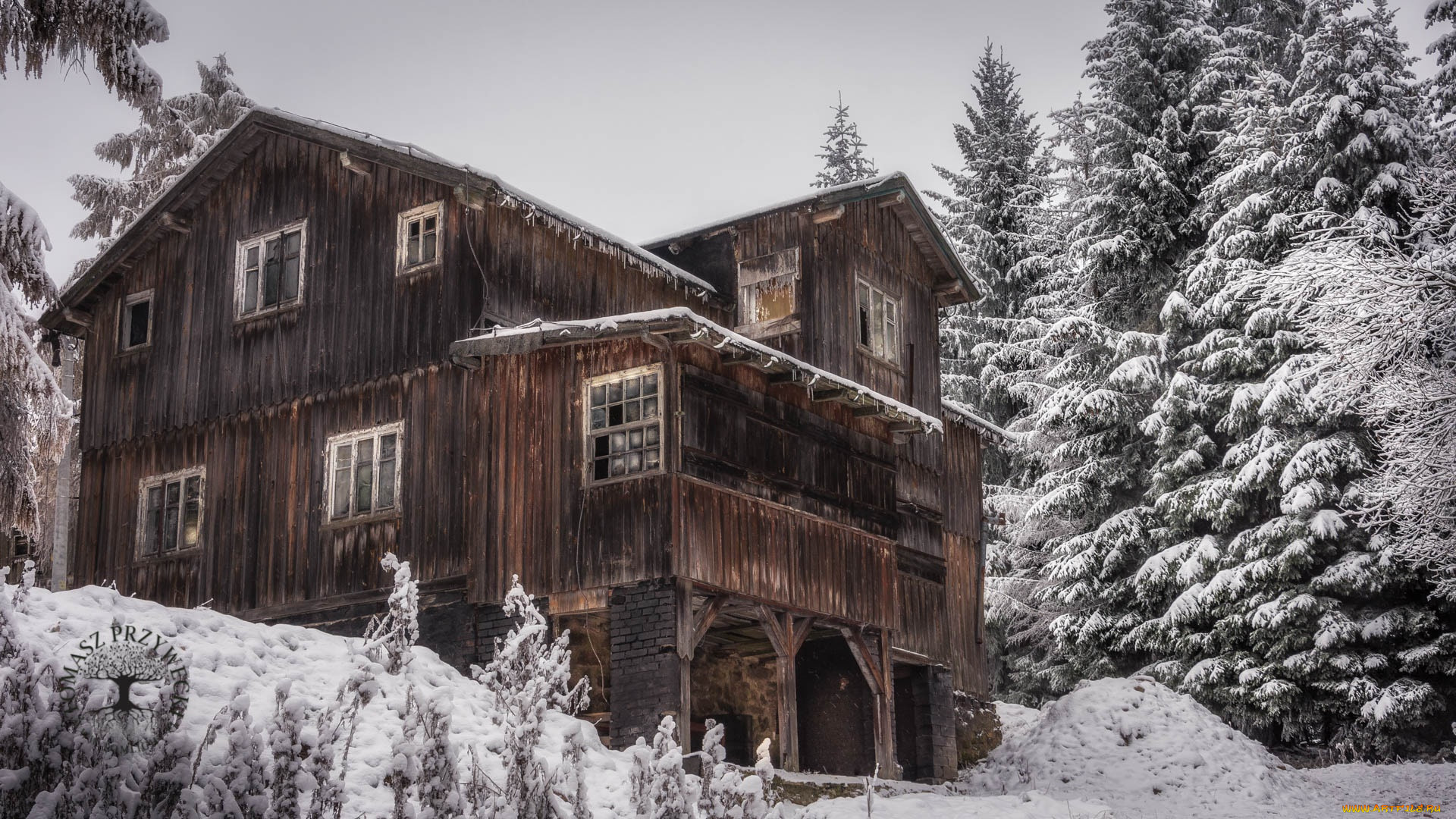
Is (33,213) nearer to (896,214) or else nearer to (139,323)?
(139,323)

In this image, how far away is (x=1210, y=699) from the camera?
91.3 ft

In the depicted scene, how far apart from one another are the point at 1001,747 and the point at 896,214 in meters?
9.91

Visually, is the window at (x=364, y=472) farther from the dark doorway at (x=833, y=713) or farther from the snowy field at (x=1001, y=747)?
the dark doorway at (x=833, y=713)

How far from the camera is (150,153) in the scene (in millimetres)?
36844

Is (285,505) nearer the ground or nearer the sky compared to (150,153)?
nearer the ground

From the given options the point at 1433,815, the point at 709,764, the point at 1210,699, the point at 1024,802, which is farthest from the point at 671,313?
the point at 1210,699

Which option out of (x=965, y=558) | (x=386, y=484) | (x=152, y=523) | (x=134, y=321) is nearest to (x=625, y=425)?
(x=386, y=484)

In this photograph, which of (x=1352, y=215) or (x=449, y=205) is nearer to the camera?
(x=449, y=205)

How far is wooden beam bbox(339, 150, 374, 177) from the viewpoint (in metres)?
23.2

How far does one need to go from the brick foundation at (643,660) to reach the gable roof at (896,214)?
319 inches

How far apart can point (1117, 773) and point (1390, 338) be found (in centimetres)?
792

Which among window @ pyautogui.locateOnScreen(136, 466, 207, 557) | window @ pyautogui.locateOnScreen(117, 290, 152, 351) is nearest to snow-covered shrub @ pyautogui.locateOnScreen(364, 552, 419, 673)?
window @ pyautogui.locateOnScreen(136, 466, 207, 557)

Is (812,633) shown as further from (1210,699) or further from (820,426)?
(1210,699)

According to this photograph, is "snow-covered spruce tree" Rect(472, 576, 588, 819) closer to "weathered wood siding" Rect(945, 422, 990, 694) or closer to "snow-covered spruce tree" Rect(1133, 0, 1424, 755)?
"snow-covered spruce tree" Rect(1133, 0, 1424, 755)
